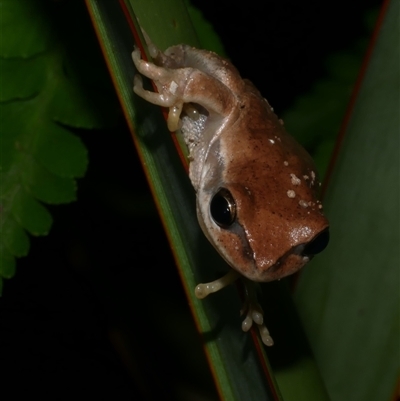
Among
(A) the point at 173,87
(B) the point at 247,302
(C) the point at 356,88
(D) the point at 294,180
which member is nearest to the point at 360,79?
(C) the point at 356,88

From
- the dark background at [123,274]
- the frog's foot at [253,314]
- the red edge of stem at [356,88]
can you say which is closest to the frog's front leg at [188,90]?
the red edge of stem at [356,88]

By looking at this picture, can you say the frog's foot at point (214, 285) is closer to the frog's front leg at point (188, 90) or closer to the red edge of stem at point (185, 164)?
the red edge of stem at point (185, 164)

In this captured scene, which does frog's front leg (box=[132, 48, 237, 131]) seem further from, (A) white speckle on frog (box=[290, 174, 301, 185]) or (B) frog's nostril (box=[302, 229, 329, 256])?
(B) frog's nostril (box=[302, 229, 329, 256])

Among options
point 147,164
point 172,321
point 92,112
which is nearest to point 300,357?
point 147,164

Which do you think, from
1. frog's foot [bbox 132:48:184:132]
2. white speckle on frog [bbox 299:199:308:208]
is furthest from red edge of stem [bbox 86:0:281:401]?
white speckle on frog [bbox 299:199:308:208]

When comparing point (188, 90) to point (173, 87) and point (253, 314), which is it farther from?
point (253, 314)

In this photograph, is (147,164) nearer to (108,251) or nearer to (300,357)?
(300,357)
